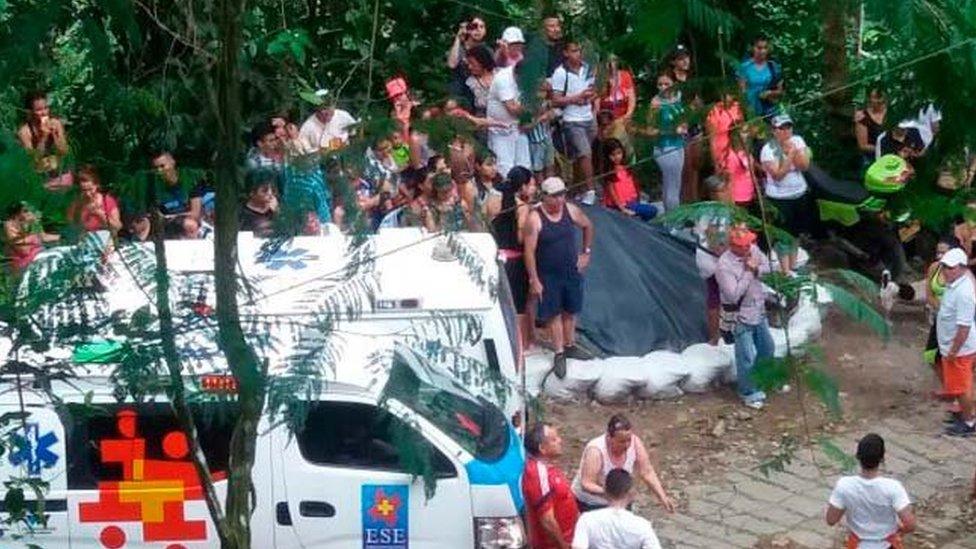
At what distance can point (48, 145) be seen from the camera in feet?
15.4

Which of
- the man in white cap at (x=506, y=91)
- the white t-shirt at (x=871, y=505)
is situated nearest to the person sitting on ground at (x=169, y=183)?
the man in white cap at (x=506, y=91)

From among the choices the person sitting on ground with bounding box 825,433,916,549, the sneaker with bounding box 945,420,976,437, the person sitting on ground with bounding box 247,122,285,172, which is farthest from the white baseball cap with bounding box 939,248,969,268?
the person sitting on ground with bounding box 247,122,285,172

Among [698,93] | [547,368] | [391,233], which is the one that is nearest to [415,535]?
[547,368]

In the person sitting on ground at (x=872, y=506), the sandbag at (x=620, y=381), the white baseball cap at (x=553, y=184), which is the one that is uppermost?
the white baseball cap at (x=553, y=184)

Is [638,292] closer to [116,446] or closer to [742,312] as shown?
[742,312]

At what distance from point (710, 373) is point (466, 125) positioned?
8353mm

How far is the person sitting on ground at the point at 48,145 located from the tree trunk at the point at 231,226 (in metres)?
0.41

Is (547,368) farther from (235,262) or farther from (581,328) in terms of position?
(235,262)

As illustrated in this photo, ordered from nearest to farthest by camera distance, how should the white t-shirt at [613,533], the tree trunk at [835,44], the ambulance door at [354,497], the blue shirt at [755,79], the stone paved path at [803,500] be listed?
the tree trunk at [835,44] → the blue shirt at [755,79] → the white t-shirt at [613,533] → the ambulance door at [354,497] → the stone paved path at [803,500]

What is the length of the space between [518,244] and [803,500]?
2.60 m

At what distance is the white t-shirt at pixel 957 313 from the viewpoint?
12242 mm

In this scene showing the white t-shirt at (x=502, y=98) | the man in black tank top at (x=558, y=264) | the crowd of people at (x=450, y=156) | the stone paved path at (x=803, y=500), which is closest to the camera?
the crowd of people at (x=450, y=156)

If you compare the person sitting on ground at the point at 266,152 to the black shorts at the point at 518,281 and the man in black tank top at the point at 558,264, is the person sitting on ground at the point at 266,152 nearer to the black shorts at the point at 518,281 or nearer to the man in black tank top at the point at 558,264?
the man in black tank top at the point at 558,264

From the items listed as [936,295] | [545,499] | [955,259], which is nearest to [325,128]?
[545,499]
